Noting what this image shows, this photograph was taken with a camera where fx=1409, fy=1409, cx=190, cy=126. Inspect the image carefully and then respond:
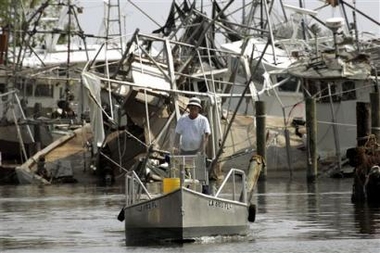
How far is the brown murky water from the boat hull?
0.85 ft

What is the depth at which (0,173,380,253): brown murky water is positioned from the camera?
25.8 m

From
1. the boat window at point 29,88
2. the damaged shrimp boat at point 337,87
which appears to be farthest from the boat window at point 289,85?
the boat window at point 29,88

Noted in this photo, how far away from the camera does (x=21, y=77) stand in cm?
6738

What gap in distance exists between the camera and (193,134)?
2702 centimetres

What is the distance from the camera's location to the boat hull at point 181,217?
25.0 metres

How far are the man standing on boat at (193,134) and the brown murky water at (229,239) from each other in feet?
6.31

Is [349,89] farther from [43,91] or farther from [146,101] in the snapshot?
[43,91]

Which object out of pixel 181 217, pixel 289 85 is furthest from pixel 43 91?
pixel 181 217

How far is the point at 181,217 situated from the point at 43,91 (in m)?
51.8

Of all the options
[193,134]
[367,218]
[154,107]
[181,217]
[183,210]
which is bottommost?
[367,218]

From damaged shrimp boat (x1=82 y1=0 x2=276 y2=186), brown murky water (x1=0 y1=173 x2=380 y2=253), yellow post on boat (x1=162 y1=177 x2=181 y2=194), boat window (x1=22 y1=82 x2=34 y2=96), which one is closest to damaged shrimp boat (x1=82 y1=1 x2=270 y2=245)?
damaged shrimp boat (x1=82 y1=0 x2=276 y2=186)

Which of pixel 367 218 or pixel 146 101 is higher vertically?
pixel 146 101

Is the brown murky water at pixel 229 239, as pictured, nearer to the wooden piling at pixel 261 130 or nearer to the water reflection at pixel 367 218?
the water reflection at pixel 367 218

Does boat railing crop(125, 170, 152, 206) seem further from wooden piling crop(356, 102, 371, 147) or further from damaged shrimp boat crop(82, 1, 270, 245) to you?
wooden piling crop(356, 102, 371, 147)
